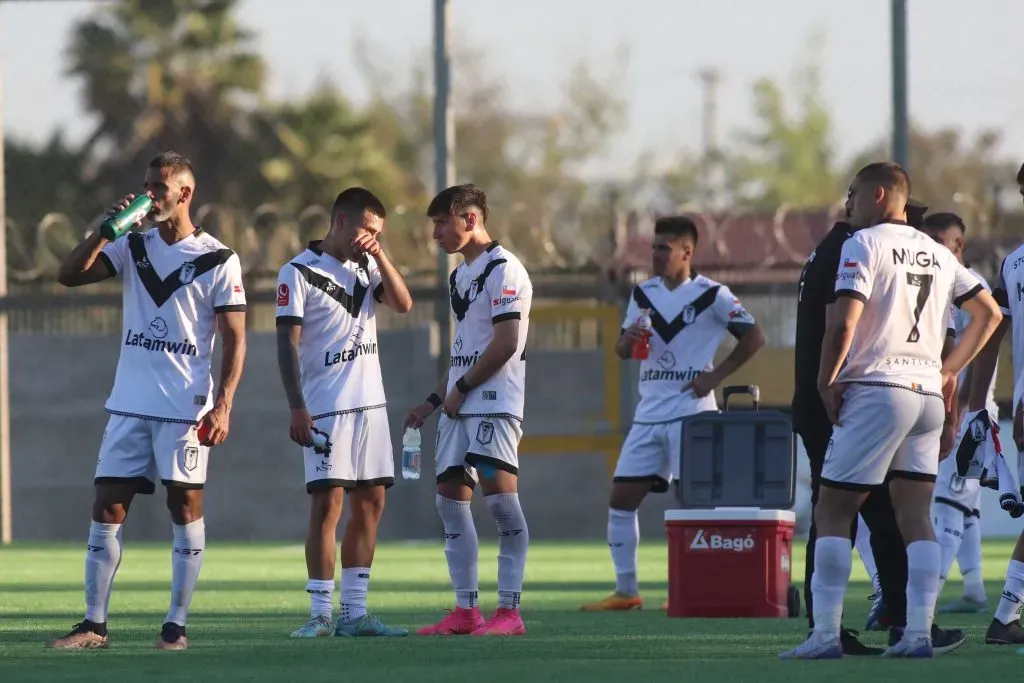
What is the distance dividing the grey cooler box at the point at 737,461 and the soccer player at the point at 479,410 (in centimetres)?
181

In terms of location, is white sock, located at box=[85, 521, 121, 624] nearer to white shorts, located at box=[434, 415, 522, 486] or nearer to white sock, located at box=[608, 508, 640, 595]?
white shorts, located at box=[434, 415, 522, 486]

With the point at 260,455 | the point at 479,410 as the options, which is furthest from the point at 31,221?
the point at 479,410

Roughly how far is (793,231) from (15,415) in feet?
27.5

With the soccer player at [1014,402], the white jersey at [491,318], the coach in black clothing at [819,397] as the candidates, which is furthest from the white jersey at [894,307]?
the white jersey at [491,318]

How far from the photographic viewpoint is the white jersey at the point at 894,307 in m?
8.39

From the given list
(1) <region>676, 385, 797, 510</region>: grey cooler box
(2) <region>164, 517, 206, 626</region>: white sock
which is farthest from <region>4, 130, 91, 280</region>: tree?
(2) <region>164, 517, 206, 626</region>: white sock

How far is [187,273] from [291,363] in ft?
2.48

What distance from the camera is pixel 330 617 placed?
9.88 metres

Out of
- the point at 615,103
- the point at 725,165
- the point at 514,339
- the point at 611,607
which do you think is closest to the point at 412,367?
the point at 611,607

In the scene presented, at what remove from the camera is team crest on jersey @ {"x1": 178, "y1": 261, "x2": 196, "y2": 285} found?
927 centimetres

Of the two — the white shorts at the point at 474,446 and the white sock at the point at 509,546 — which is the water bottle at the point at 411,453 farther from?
the white sock at the point at 509,546

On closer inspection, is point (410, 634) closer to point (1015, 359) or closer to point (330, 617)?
point (330, 617)

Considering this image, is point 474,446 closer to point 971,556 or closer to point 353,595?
point 353,595

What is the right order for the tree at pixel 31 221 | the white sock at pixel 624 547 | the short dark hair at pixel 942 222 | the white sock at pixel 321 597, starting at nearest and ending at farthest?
the white sock at pixel 321 597
the short dark hair at pixel 942 222
the white sock at pixel 624 547
the tree at pixel 31 221
